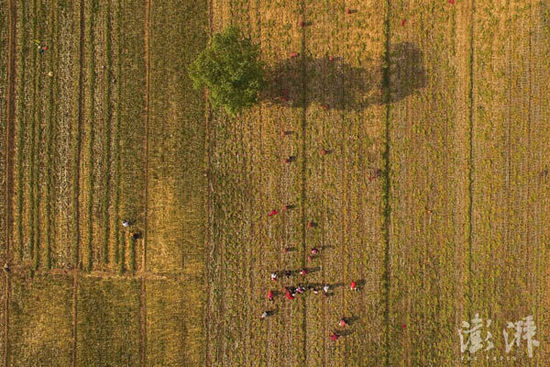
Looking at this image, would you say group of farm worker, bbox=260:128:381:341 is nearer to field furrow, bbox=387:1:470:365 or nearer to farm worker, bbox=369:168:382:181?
farm worker, bbox=369:168:382:181

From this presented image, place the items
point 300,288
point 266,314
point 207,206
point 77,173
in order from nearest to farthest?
point 300,288
point 266,314
point 207,206
point 77,173

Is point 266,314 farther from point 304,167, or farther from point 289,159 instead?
point 289,159

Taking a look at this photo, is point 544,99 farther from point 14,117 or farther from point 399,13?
point 14,117

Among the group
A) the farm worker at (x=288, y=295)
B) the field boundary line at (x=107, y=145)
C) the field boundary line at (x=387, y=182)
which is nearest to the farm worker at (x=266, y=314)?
the farm worker at (x=288, y=295)

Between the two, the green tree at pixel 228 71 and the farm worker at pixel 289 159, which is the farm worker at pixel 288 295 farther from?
the green tree at pixel 228 71

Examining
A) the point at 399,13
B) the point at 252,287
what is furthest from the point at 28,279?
the point at 399,13

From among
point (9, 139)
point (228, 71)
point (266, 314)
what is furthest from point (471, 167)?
point (9, 139)
